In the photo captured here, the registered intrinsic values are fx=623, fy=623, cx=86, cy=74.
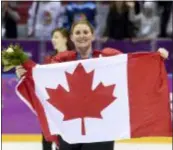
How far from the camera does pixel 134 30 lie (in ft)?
26.8

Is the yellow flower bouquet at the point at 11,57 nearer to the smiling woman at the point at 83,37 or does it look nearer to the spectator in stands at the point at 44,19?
the smiling woman at the point at 83,37

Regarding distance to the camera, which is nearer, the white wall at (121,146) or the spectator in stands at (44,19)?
the white wall at (121,146)

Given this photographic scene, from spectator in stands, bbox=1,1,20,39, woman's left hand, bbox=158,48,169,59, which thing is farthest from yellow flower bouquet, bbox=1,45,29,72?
spectator in stands, bbox=1,1,20,39

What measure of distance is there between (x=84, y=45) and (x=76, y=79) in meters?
0.29

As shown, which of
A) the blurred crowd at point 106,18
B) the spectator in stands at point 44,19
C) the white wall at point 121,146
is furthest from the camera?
the spectator in stands at point 44,19

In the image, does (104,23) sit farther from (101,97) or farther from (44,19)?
(101,97)

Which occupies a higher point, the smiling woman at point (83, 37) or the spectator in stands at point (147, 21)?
the smiling woman at point (83, 37)

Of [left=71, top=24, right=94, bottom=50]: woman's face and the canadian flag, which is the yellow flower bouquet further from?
[left=71, top=24, right=94, bottom=50]: woman's face

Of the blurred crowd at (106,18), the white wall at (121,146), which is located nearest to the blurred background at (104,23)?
the blurred crowd at (106,18)

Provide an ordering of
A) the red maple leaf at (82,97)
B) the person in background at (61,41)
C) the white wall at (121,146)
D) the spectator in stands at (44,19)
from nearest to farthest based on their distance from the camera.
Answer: the red maple leaf at (82,97) → the person in background at (61,41) → the white wall at (121,146) → the spectator in stands at (44,19)

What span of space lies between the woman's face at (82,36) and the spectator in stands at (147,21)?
14.3 feet

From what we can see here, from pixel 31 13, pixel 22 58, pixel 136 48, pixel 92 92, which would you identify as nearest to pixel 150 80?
pixel 92 92

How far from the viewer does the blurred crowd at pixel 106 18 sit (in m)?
8.04

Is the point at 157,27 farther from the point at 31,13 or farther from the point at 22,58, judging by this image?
the point at 22,58
